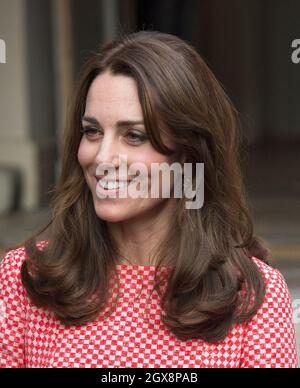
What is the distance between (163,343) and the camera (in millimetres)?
2193

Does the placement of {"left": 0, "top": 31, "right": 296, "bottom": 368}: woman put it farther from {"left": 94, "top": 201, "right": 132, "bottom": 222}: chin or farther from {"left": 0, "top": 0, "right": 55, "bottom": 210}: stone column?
{"left": 0, "top": 0, "right": 55, "bottom": 210}: stone column

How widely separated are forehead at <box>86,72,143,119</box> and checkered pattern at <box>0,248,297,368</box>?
15.2 inches

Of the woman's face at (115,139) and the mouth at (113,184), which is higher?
the woman's face at (115,139)

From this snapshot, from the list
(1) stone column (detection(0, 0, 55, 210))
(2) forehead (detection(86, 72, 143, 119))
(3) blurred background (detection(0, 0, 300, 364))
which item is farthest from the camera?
(1) stone column (detection(0, 0, 55, 210))

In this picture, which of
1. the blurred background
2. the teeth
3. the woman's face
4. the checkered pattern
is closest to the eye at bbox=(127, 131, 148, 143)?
the woman's face

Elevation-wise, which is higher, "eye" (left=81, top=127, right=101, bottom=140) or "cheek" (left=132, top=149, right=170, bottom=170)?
"eye" (left=81, top=127, right=101, bottom=140)

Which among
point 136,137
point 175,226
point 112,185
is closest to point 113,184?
point 112,185

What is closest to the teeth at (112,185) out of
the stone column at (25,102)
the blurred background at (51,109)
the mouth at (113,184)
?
the mouth at (113,184)

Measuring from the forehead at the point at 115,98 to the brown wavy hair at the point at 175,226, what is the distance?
21mm

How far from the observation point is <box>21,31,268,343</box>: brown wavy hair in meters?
2.17

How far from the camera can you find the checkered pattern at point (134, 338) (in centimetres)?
217

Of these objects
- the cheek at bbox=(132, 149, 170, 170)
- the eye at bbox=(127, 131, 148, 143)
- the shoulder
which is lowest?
the shoulder

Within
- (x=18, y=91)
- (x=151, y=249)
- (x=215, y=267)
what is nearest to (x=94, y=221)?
(x=151, y=249)

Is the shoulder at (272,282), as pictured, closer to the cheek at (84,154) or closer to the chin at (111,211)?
the chin at (111,211)
